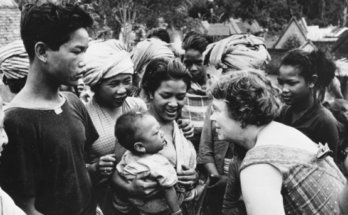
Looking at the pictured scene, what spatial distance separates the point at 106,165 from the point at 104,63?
0.88m

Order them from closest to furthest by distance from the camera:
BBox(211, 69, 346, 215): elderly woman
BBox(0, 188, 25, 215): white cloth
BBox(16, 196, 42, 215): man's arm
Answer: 1. BBox(0, 188, 25, 215): white cloth
2. BBox(16, 196, 42, 215): man's arm
3. BBox(211, 69, 346, 215): elderly woman

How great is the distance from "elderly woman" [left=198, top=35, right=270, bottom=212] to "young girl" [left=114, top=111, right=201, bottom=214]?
2.32 ft

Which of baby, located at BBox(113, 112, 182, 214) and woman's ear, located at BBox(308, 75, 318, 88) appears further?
woman's ear, located at BBox(308, 75, 318, 88)

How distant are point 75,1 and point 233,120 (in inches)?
52.6

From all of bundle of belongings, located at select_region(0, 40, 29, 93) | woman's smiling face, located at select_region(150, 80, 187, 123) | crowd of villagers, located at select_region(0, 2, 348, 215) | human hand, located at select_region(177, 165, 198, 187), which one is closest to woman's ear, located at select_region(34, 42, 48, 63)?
crowd of villagers, located at select_region(0, 2, 348, 215)

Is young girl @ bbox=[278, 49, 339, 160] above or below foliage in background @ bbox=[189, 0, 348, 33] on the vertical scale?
→ above

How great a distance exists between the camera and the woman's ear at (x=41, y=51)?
8.46ft

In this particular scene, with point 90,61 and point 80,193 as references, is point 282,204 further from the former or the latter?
point 90,61

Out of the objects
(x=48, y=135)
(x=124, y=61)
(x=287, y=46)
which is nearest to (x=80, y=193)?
(x=48, y=135)

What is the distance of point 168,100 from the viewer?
3674 mm

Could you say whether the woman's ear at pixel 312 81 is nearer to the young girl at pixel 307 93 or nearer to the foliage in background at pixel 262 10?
the young girl at pixel 307 93

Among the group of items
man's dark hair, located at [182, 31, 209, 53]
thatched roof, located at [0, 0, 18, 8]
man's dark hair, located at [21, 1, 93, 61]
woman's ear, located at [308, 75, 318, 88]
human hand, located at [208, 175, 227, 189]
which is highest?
man's dark hair, located at [21, 1, 93, 61]

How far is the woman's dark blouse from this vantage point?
3887 mm

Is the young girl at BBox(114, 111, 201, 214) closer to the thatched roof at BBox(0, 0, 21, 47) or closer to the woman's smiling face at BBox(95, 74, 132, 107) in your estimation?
the woman's smiling face at BBox(95, 74, 132, 107)
